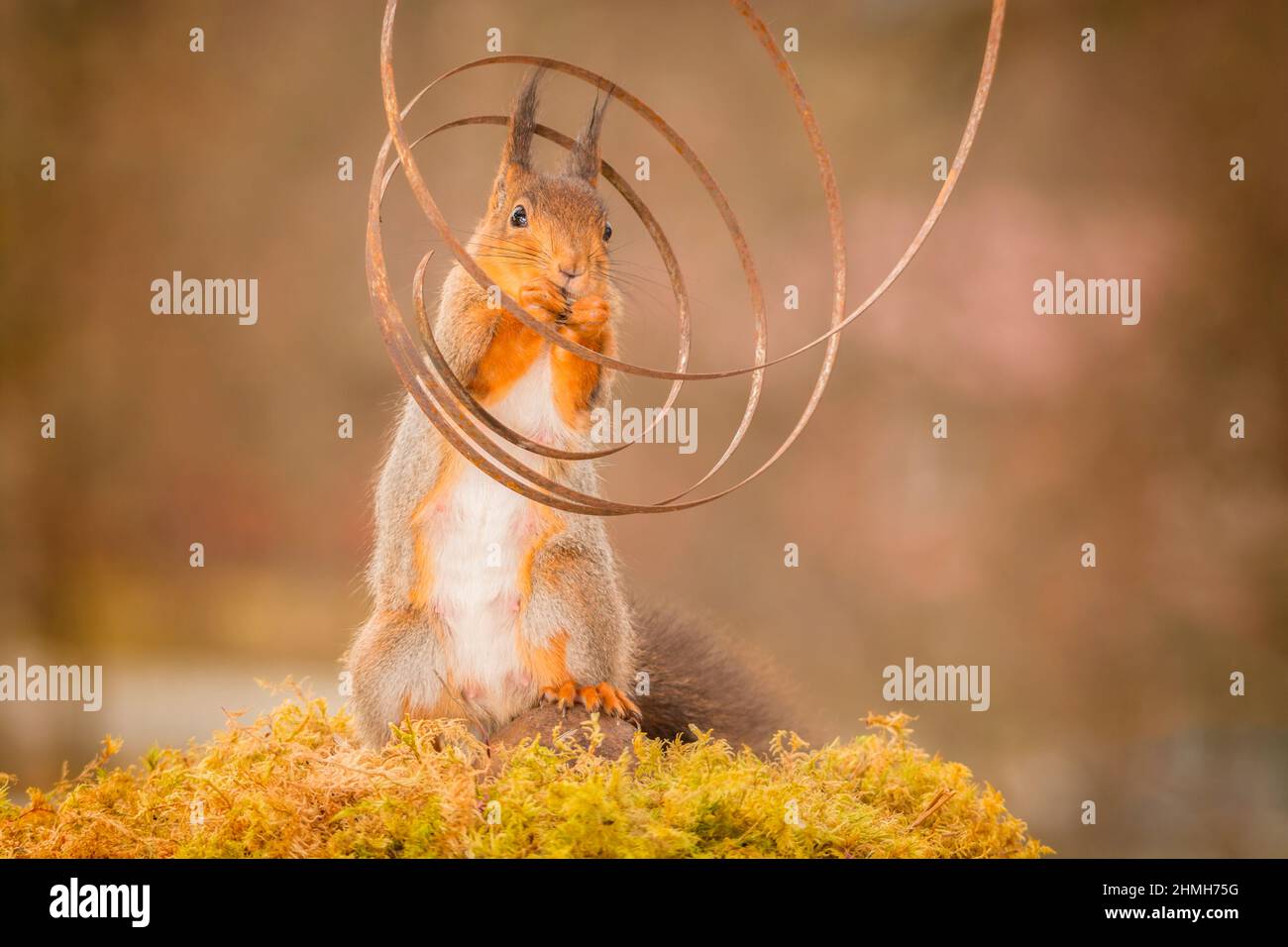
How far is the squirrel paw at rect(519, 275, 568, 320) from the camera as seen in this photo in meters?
2.84

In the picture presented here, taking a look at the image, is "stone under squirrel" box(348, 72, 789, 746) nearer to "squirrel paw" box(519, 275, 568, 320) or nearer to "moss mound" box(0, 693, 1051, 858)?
Result: "squirrel paw" box(519, 275, 568, 320)

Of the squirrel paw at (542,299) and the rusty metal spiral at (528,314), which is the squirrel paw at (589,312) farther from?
the rusty metal spiral at (528,314)

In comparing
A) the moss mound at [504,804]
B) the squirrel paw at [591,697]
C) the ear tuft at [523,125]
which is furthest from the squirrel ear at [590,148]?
the moss mound at [504,804]

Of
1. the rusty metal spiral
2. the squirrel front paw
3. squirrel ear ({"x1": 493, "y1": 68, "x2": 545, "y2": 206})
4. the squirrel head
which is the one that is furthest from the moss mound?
squirrel ear ({"x1": 493, "y1": 68, "x2": 545, "y2": 206})

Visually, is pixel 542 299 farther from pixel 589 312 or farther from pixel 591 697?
pixel 591 697

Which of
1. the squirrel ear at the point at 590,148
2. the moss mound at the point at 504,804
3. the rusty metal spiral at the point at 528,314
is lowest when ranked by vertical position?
the moss mound at the point at 504,804

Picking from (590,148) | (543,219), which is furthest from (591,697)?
(590,148)

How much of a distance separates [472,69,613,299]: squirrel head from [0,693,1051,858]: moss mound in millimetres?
1055

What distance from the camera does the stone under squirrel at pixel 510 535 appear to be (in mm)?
2902

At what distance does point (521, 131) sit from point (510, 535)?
98cm

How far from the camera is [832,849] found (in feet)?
8.46

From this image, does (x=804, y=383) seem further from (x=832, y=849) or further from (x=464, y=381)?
(x=832, y=849)
